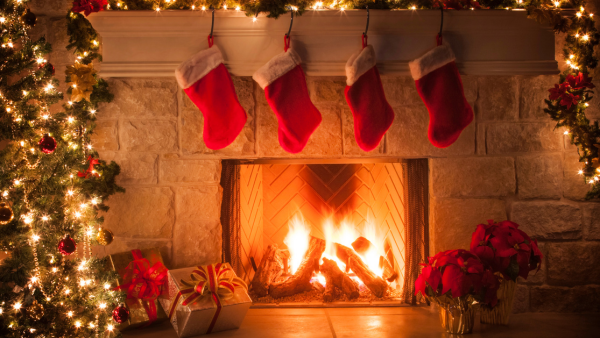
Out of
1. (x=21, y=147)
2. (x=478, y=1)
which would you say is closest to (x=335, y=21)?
(x=478, y=1)

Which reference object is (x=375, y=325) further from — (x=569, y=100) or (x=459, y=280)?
(x=569, y=100)

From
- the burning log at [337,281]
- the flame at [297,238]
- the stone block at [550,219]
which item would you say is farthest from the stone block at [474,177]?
the flame at [297,238]

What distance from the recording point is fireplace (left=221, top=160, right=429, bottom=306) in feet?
6.64

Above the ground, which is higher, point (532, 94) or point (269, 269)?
point (532, 94)

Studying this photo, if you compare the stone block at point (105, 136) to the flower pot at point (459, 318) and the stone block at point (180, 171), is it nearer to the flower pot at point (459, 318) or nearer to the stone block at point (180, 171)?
the stone block at point (180, 171)

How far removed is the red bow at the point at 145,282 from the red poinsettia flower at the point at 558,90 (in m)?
1.85

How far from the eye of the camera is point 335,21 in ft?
5.97

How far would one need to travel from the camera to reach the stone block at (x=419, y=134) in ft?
6.34

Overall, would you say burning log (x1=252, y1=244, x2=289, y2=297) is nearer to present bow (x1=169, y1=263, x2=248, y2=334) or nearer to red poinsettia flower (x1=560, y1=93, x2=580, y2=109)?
present bow (x1=169, y1=263, x2=248, y2=334)

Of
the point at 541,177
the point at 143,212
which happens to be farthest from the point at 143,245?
the point at 541,177

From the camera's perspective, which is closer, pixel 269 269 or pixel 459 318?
pixel 459 318

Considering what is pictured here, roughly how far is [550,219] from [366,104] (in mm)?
1014

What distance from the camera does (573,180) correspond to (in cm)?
193

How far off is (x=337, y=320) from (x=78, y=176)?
1274 millimetres
